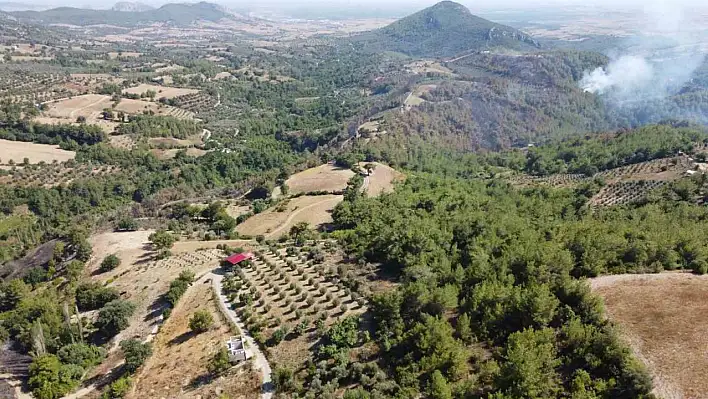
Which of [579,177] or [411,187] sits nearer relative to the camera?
[411,187]

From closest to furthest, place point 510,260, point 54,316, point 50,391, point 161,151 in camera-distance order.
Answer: point 50,391 < point 510,260 < point 54,316 < point 161,151

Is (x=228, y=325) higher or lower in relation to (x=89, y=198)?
higher

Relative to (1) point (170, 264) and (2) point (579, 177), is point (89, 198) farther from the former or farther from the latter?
(2) point (579, 177)

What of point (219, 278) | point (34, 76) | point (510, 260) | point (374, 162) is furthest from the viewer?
point (34, 76)

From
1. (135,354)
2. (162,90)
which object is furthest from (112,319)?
(162,90)

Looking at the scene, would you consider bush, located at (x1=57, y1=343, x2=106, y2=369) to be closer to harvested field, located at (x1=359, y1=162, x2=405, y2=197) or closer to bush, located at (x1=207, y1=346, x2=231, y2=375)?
bush, located at (x1=207, y1=346, x2=231, y2=375)

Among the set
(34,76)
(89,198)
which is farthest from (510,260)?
(34,76)
